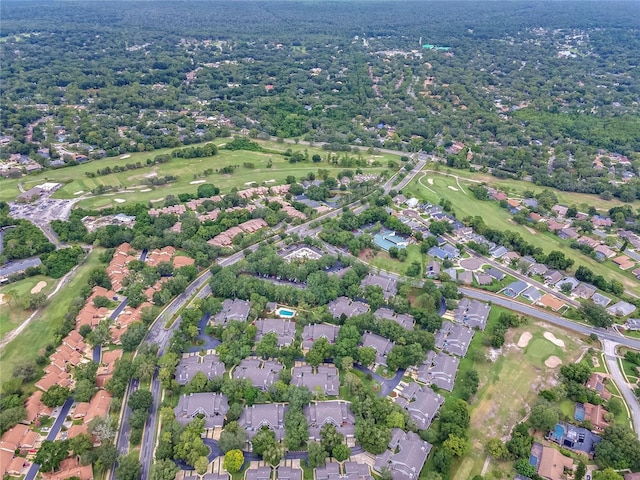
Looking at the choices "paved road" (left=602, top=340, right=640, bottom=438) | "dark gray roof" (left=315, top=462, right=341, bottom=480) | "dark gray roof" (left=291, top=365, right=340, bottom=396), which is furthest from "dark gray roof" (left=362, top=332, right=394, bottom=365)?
"paved road" (left=602, top=340, right=640, bottom=438)

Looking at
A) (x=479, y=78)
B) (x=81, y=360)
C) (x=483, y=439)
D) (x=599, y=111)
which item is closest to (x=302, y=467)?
(x=483, y=439)

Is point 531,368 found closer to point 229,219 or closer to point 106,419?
point 106,419

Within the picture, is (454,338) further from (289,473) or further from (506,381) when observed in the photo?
(289,473)

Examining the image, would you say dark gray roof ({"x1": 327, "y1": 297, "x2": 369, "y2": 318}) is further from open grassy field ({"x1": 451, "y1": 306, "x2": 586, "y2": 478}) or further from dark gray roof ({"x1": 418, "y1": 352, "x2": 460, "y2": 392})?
open grassy field ({"x1": 451, "y1": 306, "x2": 586, "y2": 478})

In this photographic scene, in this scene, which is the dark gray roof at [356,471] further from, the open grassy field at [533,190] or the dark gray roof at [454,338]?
the open grassy field at [533,190]

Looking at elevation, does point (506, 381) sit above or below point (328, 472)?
below

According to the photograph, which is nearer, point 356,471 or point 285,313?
point 356,471

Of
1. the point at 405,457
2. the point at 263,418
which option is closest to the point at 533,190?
the point at 405,457
